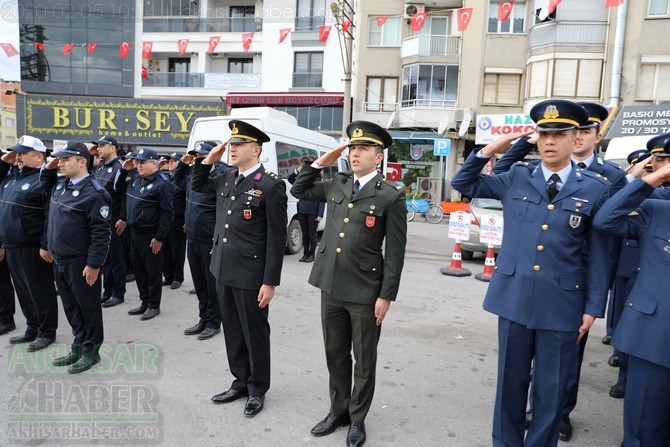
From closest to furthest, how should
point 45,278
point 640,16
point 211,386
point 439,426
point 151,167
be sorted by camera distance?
point 439,426
point 211,386
point 45,278
point 151,167
point 640,16

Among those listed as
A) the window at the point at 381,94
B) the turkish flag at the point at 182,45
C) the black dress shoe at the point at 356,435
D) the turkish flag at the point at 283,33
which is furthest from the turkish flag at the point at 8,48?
the black dress shoe at the point at 356,435

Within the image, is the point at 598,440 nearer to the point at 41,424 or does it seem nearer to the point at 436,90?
the point at 41,424

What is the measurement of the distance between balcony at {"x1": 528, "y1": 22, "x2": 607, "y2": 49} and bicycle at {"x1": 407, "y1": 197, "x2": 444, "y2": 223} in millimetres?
9238

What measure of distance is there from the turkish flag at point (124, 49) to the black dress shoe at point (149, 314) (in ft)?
88.0

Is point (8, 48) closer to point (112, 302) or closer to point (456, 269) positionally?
point (112, 302)

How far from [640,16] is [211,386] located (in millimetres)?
23808

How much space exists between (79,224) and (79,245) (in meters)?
0.19

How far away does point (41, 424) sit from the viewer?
3.33 meters

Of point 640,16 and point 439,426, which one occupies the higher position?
point 640,16

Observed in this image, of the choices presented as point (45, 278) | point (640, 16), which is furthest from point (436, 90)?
point (45, 278)

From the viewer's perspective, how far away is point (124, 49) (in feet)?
92.9

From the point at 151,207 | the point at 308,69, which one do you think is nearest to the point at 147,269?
the point at 151,207

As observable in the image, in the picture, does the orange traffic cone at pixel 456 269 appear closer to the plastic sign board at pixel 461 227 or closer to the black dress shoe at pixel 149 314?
the plastic sign board at pixel 461 227

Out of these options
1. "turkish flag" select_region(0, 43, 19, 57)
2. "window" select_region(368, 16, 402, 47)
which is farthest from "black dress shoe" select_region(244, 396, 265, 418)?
"turkish flag" select_region(0, 43, 19, 57)
